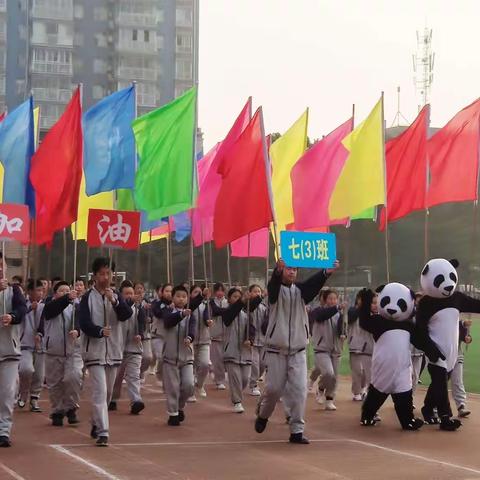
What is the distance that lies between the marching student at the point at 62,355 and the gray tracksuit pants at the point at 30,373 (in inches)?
15.1

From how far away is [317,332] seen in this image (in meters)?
17.0

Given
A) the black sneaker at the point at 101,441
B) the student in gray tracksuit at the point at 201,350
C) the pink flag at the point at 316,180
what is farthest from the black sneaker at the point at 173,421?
the pink flag at the point at 316,180

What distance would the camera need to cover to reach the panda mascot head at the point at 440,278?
13.9 metres

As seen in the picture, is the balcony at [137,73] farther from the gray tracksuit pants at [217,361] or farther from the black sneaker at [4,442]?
the black sneaker at [4,442]

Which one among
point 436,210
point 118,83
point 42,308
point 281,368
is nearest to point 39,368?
point 42,308

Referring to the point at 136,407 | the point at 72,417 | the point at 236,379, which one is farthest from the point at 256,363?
the point at 72,417

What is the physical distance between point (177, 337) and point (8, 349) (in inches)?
136

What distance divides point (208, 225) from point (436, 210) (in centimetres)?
4043

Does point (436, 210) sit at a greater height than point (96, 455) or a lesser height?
greater

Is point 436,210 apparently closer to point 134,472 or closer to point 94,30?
point 94,30

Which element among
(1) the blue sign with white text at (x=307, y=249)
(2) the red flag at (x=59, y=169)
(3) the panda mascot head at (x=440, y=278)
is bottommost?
(3) the panda mascot head at (x=440, y=278)

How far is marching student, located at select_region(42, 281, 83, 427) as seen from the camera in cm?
1395

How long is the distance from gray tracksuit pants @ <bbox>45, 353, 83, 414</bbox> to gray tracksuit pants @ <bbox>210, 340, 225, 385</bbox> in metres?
5.99

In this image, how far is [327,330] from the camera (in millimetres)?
16938
